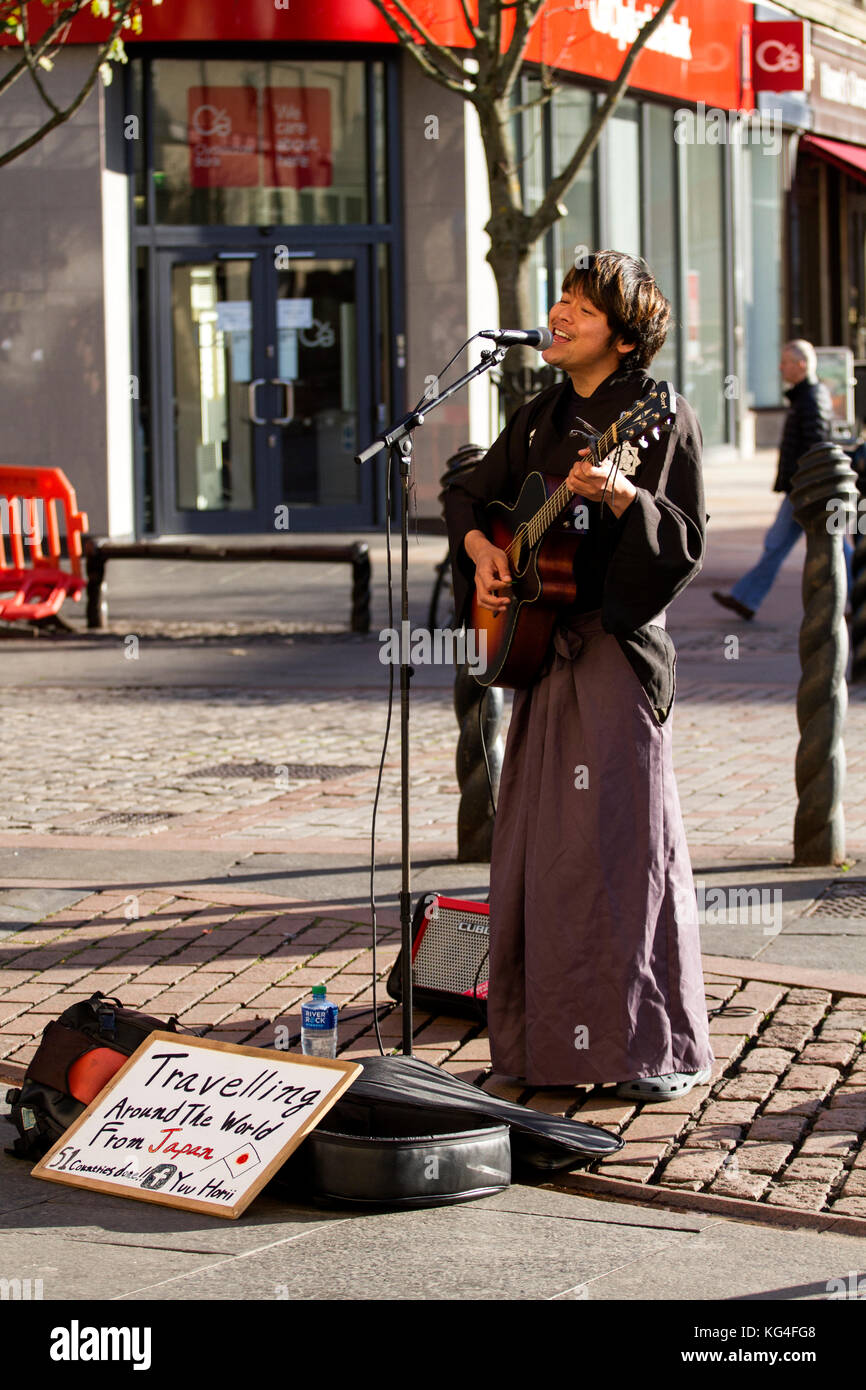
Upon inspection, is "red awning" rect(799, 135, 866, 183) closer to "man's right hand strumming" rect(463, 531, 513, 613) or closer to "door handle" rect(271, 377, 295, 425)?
"door handle" rect(271, 377, 295, 425)

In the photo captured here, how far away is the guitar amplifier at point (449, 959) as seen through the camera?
5305mm

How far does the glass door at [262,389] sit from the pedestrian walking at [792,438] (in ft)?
21.0

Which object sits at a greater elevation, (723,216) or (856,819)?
(723,216)

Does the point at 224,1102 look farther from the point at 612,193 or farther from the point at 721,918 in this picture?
the point at 612,193

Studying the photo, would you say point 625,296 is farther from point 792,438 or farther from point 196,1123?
point 792,438

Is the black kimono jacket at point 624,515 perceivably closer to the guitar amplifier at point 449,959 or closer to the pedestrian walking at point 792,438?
Answer: the guitar amplifier at point 449,959

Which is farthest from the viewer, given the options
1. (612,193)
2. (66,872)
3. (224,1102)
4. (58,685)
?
(612,193)

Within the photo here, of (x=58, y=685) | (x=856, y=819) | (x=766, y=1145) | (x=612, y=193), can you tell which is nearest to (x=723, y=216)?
(x=612, y=193)

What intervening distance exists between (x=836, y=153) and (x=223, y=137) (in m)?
11.9

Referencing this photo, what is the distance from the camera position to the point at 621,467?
4344 mm

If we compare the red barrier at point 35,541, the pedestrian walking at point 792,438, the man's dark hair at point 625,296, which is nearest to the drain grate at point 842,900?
the man's dark hair at point 625,296

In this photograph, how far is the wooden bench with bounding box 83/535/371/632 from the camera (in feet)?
41.8

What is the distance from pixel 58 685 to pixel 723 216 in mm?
15957

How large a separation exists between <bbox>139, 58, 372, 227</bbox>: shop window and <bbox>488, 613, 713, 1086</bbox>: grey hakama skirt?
1487 centimetres
